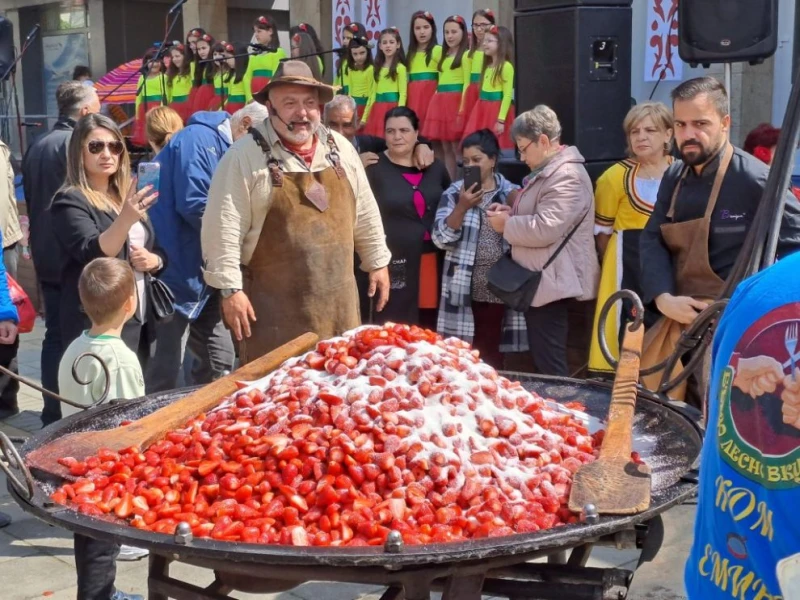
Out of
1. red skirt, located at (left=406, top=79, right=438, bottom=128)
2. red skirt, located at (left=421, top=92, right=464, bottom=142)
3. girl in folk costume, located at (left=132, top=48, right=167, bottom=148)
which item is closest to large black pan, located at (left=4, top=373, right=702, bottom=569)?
red skirt, located at (left=421, top=92, right=464, bottom=142)

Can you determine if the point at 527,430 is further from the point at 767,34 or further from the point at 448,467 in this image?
the point at 767,34

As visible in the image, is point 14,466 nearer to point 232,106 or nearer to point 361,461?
point 361,461

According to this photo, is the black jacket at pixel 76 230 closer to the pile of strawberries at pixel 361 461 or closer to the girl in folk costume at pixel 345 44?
the pile of strawberries at pixel 361 461

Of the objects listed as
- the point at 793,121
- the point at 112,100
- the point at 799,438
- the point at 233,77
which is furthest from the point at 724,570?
the point at 112,100

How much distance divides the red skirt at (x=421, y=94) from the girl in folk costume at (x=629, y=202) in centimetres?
529

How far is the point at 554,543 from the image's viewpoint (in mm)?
2055

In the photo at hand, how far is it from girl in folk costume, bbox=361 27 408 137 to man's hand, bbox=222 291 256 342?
7136 mm

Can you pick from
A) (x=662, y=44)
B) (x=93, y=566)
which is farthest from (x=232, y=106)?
(x=93, y=566)

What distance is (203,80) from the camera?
13680 millimetres

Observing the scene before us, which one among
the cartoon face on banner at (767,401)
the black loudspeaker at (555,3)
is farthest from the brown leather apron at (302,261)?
the cartoon face on banner at (767,401)

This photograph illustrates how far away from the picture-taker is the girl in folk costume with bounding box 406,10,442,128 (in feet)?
35.4

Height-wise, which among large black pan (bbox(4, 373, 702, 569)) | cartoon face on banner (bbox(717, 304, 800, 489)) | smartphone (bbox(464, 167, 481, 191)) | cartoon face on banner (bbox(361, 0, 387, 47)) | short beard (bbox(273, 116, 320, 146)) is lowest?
large black pan (bbox(4, 373, 702, 569))

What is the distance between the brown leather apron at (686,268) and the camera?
4199mm

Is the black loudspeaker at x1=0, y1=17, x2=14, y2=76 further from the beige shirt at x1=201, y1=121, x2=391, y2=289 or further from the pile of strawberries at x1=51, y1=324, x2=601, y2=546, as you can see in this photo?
the pile of strawberries at x1=51, y1=324, x2=601, y2=546
